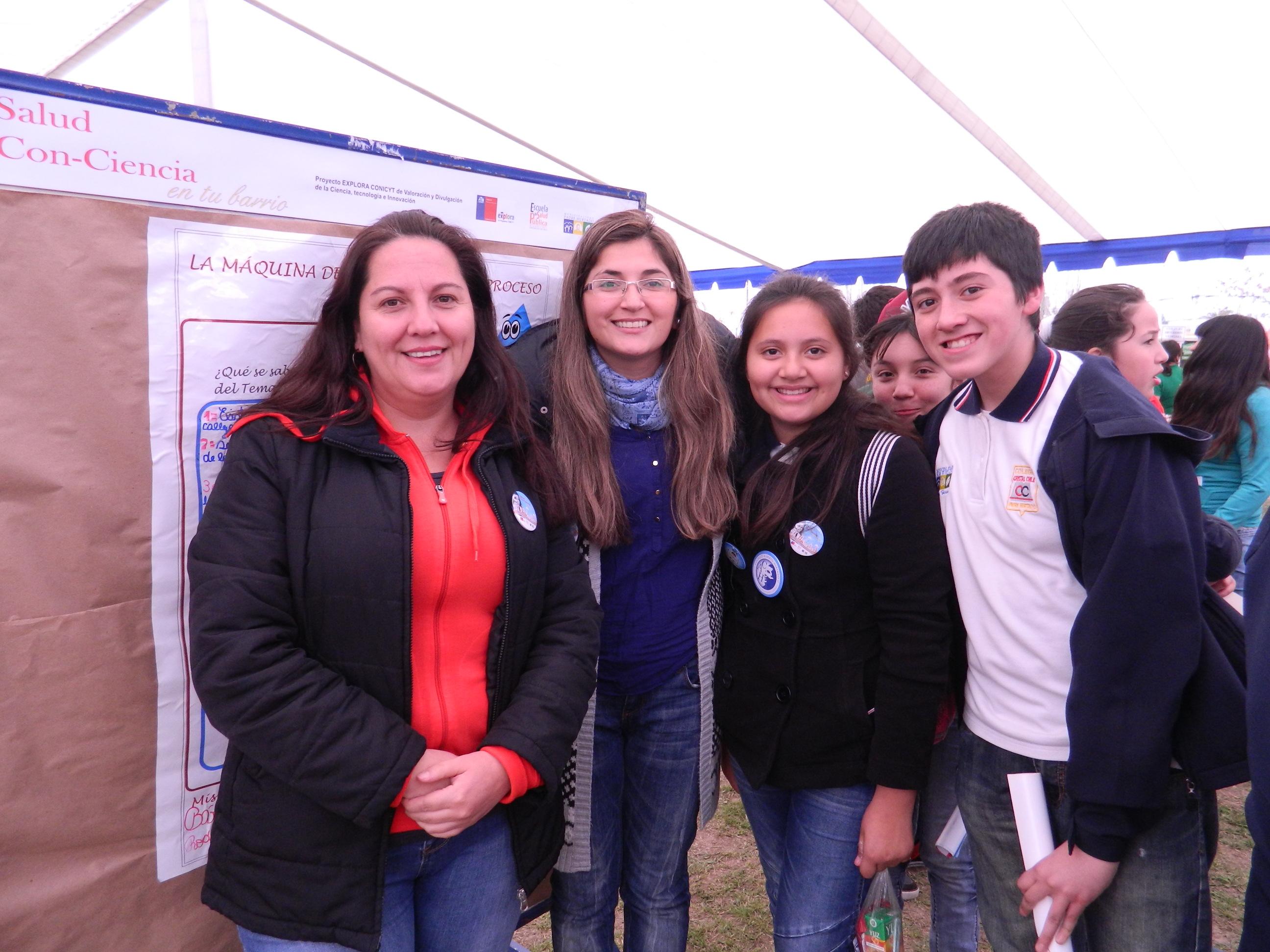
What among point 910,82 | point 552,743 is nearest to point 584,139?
point 910,82

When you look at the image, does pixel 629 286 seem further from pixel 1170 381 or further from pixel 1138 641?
pixel 1170 381

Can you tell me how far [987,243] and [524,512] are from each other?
1.11 metres

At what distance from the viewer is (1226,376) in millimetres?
3549

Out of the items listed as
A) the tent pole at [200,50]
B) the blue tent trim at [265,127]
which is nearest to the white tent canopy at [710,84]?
the tent pole at [200,50]

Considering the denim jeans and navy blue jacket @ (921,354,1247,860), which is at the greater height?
navy blue jacket @ (921,354,1247,860)

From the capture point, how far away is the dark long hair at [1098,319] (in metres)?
2.37

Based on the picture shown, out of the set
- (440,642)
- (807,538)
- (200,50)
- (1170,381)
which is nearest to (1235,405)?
(1170,381)

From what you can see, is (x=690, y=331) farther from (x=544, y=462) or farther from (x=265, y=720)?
(x=265, y=720)

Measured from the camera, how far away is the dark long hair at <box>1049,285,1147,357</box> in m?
2.37

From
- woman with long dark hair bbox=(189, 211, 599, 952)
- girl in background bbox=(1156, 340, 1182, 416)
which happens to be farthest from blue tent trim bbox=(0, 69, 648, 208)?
girl in background bbox=(1156, 340, 1182, 416)

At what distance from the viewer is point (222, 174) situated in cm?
156

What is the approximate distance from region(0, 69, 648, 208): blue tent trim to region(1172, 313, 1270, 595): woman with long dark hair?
320cm

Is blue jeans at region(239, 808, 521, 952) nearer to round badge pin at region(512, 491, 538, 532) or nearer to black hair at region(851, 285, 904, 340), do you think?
round badge pin at region(512, 491, 538, 532)

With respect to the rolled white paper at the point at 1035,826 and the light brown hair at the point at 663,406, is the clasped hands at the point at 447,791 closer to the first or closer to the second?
the light brown hair at the point at 663,406
